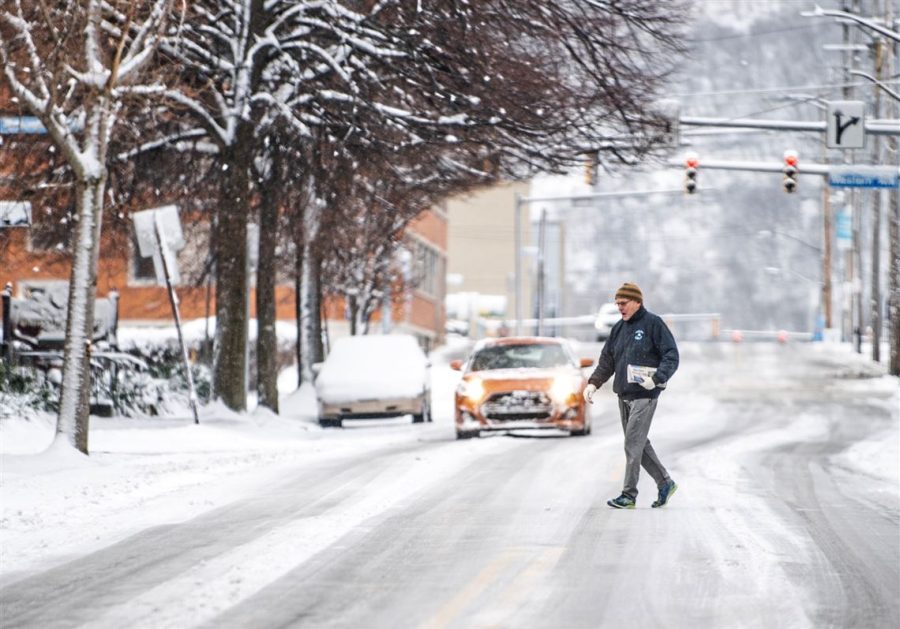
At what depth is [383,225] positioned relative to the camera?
41.6 metres

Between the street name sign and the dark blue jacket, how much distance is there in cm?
2395

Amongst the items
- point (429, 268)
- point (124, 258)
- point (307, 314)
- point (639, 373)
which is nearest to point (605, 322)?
point (429, 268)

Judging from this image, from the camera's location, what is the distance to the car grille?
25.0 meters

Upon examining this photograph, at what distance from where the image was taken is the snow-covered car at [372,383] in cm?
3069

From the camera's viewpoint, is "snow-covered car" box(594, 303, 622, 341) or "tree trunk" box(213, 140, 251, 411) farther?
"snow-covered car" box(594, 303, 622, 341)

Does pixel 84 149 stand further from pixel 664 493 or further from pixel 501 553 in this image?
pixel 501 553

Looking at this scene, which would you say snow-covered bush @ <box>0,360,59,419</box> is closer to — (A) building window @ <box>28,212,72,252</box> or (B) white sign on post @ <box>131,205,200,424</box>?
(B) white sign on post @ <box>131,205,200,424</box>

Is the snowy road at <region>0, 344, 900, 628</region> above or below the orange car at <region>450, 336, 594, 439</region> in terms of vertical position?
below

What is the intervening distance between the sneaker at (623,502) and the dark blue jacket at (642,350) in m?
0.81

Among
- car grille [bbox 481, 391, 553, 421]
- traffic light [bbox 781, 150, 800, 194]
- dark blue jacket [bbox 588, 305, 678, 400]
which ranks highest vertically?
traffic light [bbox 781, 150, 800, 194]

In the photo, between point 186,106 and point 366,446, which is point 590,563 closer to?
point 366,446

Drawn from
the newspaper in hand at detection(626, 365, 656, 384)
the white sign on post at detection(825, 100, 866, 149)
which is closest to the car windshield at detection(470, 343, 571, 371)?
the white sign on post at detection(825, 100, 866, 149)

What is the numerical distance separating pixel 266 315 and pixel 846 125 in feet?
39.7

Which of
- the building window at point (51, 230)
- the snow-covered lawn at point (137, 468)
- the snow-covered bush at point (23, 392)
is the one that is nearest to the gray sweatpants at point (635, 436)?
the snow-covered lawn at point (137, 468)
